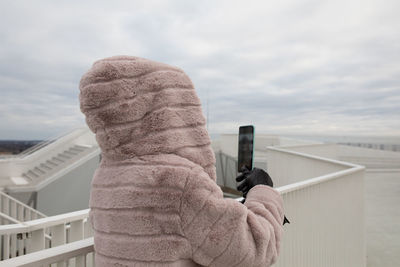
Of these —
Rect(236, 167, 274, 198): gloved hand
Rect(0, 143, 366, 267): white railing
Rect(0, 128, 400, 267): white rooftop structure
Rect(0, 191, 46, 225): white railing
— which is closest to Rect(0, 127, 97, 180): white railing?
Rect(0, 128, 400, 267): white rooftop structure

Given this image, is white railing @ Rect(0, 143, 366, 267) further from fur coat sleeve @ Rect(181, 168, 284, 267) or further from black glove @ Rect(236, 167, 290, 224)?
black glove @ Rect(236, 167, 290, 224)

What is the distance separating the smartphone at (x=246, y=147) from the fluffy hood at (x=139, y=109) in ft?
1.82

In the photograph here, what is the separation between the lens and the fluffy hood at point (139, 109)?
3.61ft

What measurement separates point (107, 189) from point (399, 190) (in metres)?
12.7

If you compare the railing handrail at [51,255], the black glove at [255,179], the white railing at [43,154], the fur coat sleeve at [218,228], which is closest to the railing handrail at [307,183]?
the black glove at [255,179]

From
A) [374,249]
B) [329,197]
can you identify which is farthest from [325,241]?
[374,249]

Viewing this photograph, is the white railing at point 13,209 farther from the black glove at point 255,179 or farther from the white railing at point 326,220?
the black glove at point 255,179

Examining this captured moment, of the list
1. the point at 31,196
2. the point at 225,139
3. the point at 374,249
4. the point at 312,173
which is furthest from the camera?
the point at 225,139

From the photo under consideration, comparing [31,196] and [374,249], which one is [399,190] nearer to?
[374,249]

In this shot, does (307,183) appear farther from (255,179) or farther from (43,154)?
(43,154)

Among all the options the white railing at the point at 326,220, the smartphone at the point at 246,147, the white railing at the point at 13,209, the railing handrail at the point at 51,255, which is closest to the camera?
the railing handrail at the point at 51,255

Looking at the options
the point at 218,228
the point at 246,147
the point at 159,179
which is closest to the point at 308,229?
the point at 246,147

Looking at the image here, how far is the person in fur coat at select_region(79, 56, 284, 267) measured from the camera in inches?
41.3

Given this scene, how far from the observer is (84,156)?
11.3 metres
